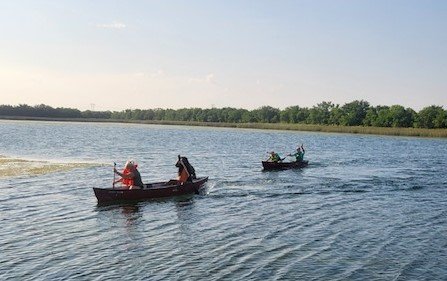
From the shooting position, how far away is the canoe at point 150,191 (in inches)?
999

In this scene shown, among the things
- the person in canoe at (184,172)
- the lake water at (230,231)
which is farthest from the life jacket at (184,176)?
the lake water at (230,231)

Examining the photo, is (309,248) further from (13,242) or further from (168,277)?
(13,242)

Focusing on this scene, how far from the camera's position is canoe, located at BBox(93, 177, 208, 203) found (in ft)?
83.3

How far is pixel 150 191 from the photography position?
27062 mm

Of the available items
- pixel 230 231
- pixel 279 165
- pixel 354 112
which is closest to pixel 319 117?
pixel 354 112

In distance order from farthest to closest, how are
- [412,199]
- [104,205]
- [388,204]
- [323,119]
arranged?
[323,119]
[412,199]
[388,204]
[104,205]

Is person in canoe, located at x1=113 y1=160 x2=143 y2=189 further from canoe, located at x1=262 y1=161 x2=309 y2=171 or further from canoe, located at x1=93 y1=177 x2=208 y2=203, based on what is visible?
canoe, located at x1=262 y1=161 x2=309 y2=171

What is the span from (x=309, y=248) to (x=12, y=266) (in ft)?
29.8

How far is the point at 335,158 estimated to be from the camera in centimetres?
5859

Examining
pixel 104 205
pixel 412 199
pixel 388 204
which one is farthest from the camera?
pixel 412 199

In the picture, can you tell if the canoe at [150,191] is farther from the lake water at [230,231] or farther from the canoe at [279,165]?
the canoe at [279,165]

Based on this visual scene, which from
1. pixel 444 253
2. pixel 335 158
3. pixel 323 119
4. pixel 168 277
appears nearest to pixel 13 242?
pixel 168 277

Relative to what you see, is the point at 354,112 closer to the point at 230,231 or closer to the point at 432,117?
the point at 432,117

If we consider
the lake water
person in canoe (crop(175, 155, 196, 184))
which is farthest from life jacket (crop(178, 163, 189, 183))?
the lake water
